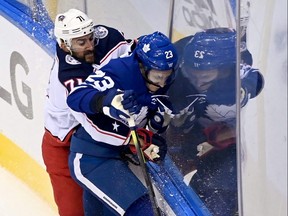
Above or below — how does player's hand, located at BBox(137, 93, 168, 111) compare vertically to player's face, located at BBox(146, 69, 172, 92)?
below

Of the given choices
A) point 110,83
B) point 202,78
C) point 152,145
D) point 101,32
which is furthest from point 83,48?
point 202,78

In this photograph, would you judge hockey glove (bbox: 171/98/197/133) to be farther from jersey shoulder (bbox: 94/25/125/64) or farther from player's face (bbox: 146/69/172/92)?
jersey shoulder (bbox: 94/25/125/64)

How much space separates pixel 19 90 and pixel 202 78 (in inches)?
60.4

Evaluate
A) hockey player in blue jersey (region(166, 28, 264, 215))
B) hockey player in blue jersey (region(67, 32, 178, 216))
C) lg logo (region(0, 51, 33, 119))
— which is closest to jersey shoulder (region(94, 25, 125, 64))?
hockey player in blue jersey (region(67, 32, 178, 216))

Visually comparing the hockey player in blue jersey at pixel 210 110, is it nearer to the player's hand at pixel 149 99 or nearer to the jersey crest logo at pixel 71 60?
the player's hand at pixel 149 99

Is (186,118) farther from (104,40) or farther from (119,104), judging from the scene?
(104,40)

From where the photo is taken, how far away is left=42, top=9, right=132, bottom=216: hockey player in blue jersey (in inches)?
97.4

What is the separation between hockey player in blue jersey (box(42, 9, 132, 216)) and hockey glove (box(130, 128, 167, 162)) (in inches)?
11.1

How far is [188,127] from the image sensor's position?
2180mm

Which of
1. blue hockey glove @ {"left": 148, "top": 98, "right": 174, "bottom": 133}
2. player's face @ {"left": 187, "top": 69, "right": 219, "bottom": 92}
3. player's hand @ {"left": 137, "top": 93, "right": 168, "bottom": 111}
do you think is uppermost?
player's face @ {"left": 187, "top": 69, "right": 219, "bottom": 92}

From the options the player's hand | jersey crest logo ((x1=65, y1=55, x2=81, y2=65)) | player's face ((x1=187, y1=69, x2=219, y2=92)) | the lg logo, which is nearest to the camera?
player's face ((x1=187, y1=69, x2=219, y2=92))

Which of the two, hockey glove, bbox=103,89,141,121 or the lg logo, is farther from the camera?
the lg logo

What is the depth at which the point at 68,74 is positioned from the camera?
244 centimetres

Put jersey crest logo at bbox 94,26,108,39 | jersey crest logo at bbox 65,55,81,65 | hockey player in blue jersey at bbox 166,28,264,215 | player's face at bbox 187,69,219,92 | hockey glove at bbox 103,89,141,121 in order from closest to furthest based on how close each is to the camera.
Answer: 1. hockey player in blue jersey at bbox 166,28,264,215
2. player's face at bbox 187,69,219,92
3. hockey glove at bbox 103,89,141,121
4. jersey crest logo at bbox 65,55,81,65
5. jersey crest logo at bbox 94,26,108,39
